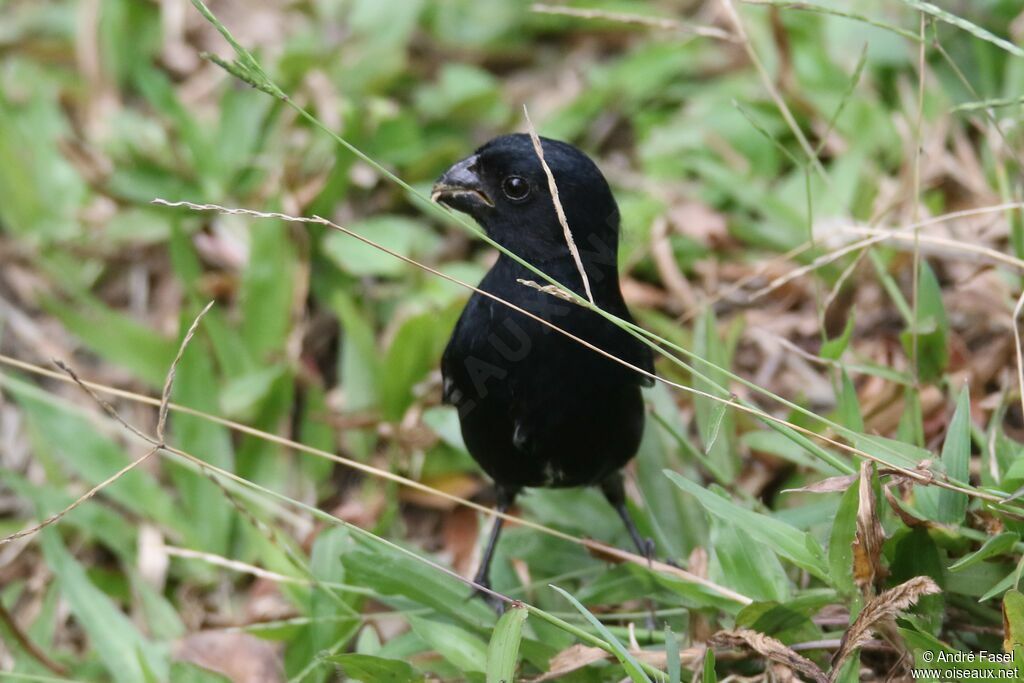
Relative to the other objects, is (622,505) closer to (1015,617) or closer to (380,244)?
(1015,617)

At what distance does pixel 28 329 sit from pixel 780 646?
323cm

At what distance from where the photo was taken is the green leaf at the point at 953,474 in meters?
2.76

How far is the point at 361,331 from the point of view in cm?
421

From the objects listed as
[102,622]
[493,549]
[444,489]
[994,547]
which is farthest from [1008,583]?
[102,622]

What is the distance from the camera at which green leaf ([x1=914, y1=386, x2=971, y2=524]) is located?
276cm

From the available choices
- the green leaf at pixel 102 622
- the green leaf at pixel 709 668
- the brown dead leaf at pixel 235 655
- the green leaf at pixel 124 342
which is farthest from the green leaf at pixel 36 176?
the green leaf at pixel 709 668

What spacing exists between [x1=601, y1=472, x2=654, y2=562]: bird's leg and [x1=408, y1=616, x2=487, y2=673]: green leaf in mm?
611

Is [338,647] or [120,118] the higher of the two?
[120,118]

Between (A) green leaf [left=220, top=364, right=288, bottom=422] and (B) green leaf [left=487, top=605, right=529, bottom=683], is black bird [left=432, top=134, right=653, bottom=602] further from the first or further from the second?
(A) green leaf [left=220, top=364, right=288, bottom=422]

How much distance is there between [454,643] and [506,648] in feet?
1.36

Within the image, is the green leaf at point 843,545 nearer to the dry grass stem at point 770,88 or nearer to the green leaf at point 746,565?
the green leaf at point 746,565

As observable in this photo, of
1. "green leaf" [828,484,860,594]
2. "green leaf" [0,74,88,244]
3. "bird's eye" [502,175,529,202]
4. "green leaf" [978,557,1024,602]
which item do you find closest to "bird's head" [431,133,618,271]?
"bird's eye" [502,175,529,202]

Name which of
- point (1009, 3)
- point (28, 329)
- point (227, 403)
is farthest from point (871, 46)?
point (28, 329)

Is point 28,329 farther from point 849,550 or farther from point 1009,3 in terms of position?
point 1009,3
